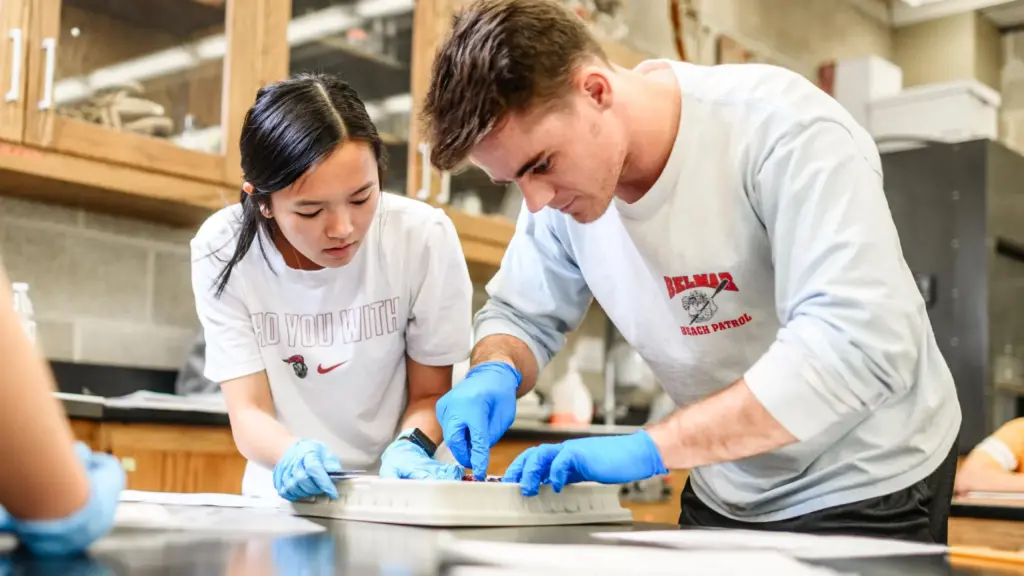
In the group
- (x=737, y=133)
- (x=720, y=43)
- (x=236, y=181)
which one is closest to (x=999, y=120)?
(x=720, y=43)

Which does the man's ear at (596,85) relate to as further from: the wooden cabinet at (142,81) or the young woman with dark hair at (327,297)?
the wooden cabinet at (142,81)

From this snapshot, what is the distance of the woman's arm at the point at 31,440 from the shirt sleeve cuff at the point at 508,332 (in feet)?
2.47

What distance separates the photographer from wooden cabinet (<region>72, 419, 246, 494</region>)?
177cm

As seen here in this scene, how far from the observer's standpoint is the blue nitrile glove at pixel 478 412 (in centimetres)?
119

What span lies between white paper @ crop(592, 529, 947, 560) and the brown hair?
43 centimetres

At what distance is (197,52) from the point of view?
220 cm

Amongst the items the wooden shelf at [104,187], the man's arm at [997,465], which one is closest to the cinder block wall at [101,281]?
the wooden shelf at [104,187]

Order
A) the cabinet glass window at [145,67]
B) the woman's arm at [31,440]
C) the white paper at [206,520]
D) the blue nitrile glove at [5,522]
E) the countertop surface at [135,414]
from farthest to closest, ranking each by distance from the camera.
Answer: the cabinet glass window at [145,67] < the countertop surface at [135,414] < the white paper at [206,520] < the blue nitrile glove at [5,522] < the woman's arm at [31,440]

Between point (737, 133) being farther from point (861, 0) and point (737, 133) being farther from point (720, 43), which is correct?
point (861, 0)

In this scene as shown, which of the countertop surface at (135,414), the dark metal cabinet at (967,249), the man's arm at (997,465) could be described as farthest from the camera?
the dark metal cabinet at (967,249)

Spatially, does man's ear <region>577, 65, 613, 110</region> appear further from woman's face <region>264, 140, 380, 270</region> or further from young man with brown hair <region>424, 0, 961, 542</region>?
woman's face <region>264, 140, 380, 270</region>

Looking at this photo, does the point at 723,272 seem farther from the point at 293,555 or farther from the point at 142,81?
the point at 142,81

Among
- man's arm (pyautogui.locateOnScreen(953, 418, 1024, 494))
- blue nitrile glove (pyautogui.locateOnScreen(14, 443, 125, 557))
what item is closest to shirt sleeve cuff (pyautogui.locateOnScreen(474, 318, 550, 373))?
blue nitrile glove (pyautogui.locateOnScreen(14, 443, 125, 557))

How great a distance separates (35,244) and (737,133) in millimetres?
1687
